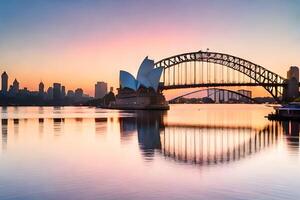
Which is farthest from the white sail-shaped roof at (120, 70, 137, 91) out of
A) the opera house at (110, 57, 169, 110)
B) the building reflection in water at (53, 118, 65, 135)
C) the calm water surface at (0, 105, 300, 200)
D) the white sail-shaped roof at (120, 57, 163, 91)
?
the calm water surface at (0, 105, 300, 200)

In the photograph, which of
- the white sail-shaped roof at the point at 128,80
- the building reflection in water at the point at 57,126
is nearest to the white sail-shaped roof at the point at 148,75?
the white sail-shaped roof at the point at 128,80

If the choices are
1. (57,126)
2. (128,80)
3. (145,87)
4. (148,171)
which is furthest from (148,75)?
(148,171)

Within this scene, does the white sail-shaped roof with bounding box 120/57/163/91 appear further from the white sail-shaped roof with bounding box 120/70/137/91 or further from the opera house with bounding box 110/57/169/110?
the white sail-shaped roof with bounding box 120/70/137/91

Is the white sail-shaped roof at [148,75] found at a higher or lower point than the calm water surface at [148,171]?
higher

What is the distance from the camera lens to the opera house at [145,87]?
4299 inches

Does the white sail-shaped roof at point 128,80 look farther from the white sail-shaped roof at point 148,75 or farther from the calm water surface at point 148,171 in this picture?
the calm water surface at point 148,171

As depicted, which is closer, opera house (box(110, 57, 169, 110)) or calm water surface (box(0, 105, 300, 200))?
calm water surface (box(0, 105, 300, 200))

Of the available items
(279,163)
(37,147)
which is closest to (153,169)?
(279,163)

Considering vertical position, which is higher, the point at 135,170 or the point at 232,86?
the point at 232,86

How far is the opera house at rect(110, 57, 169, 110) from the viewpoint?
4299 inches

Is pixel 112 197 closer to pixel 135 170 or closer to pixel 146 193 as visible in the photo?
pixel 146 193

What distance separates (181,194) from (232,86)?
88.3 m

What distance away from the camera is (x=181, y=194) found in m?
11.5

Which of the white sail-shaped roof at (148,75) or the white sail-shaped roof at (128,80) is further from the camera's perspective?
the white sail-shaped roof at (128,80)
